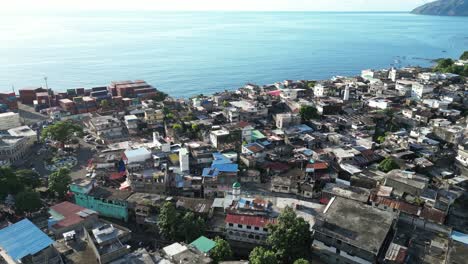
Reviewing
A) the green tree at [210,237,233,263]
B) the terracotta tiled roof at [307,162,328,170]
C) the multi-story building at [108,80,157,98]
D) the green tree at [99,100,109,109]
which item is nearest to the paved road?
the green tree at [99,100,109,109]

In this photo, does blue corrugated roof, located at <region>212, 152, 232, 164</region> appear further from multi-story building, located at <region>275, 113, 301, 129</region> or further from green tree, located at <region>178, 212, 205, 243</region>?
multi-story building, located at <region>275, 113, 301, 129</region>

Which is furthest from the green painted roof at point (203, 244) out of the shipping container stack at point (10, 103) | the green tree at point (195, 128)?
the shipping container stack at point (10, 103)

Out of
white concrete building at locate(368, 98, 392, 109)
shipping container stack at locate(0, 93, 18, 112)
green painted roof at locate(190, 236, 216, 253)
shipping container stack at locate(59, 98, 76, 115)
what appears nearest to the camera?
green painted roof at locate(190, 236, 216, 253)

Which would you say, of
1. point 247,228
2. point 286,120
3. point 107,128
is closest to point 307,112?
point 286,120

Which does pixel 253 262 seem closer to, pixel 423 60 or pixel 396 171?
pixel 396 171

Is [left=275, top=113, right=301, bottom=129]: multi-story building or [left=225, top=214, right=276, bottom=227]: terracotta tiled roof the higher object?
[left=275, top=113, right=301, bottom=129]: multi-story building

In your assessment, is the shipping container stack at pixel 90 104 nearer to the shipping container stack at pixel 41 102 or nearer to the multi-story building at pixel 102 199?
the shipping container stack at pixel 41 102

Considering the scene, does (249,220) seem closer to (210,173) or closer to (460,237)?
(210,173)
